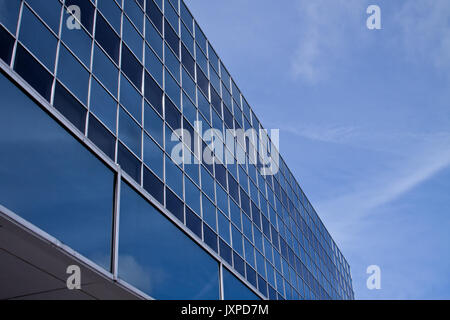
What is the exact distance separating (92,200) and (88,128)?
19.5 ft

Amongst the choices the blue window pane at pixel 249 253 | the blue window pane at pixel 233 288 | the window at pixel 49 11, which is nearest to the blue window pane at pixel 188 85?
the blue window pane at pixel 249 253

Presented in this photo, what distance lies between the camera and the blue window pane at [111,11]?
60.2 ft

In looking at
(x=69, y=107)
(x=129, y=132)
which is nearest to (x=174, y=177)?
(x=129, y=132)

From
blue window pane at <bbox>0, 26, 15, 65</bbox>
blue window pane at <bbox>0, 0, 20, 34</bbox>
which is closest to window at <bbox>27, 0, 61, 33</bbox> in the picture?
blue window pane at <bbox>0, 0, 20, 34</bbox>

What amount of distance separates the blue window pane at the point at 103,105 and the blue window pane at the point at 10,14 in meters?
3.33

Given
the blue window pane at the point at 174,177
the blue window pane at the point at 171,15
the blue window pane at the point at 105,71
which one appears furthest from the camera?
the blue window pane at the point at 171,15

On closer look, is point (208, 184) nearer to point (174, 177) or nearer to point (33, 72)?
point (174, 177)

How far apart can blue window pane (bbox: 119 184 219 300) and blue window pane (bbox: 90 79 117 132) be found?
17.8 ft

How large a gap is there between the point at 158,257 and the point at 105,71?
7.91 m

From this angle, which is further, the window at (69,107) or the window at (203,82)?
the window at (203,82)

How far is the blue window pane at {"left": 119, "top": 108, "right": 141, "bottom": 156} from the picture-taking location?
17.3m

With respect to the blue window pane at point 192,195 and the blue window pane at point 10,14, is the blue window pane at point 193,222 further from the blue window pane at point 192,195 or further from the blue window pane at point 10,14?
the blue window pane at point 10,14

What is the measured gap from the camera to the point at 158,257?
11.3m
